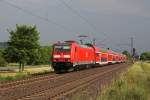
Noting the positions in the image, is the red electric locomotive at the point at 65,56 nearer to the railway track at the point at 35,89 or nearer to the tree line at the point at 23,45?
the railway track at the point at 35,89

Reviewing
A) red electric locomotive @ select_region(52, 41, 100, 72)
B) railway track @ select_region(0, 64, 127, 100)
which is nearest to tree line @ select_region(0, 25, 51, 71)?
red electric locomotive @ select_region(52, 41, 100, 72)

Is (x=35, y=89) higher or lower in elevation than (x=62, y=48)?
lower

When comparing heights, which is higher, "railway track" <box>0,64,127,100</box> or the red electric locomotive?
the red electric locomotive

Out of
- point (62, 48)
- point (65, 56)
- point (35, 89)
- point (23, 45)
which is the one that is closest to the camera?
point (35, 89)

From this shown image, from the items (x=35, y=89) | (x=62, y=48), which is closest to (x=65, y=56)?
(x=62, y=48)

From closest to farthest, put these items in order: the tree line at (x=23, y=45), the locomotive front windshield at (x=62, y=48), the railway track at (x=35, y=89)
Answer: the railway track at (x=35, y=89) < the locomotive front windshield at (x=62, y=48) < the tree line at (x=23, y=45)

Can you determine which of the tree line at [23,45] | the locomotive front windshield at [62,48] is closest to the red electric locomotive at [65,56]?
the locomotive front windshield at [62,48]

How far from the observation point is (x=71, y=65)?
41969 mm

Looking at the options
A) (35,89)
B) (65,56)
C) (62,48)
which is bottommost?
(35,89)

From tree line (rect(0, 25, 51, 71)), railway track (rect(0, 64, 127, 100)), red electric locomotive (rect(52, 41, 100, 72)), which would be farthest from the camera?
tree line (rect(0, 25, 51, 71))

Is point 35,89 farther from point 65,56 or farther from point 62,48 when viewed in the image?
point 62,48

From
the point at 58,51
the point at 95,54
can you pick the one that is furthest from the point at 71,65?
the point at 95,54

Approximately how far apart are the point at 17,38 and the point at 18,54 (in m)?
3.07

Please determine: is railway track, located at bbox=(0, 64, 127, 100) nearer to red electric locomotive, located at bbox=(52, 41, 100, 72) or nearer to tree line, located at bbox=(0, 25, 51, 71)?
red electric locomotive, located at bbox=(52, 41, 100, 72)
